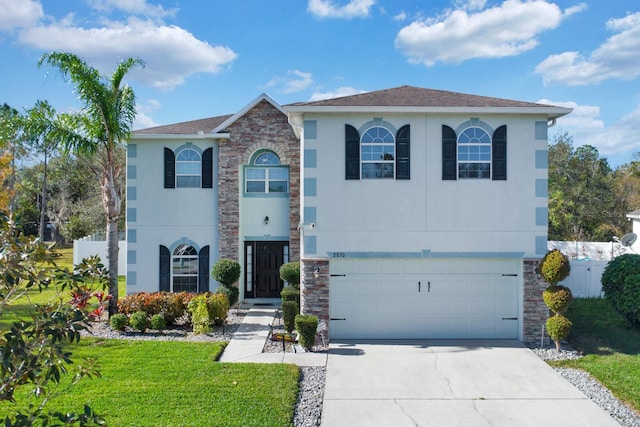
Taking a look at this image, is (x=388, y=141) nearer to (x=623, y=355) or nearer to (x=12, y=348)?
(x=623, y=355)

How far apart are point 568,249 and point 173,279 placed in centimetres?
1817

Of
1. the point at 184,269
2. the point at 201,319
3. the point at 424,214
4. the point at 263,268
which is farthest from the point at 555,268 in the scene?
the point at 184,269

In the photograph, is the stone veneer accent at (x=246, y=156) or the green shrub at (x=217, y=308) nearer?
the green shrub at (x=217, y=308)

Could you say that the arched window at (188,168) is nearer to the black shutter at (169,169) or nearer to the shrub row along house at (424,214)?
the black shutter at (169,169)

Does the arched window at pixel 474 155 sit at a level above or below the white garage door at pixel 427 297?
above

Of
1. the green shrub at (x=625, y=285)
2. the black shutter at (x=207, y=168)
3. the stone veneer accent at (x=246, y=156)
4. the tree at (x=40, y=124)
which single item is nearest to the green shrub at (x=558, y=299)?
the green shrub at (x=625, y=285)

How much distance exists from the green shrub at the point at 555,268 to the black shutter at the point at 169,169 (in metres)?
11.4

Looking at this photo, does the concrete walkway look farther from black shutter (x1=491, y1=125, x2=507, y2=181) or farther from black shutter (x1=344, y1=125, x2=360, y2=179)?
black shutter (x1=491, y1=125, x2=507, y2=181)

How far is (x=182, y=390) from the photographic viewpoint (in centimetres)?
789

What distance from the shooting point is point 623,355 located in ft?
33.0

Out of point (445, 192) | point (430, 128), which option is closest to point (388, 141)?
point (430, 128)

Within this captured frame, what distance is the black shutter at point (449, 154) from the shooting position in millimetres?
11211

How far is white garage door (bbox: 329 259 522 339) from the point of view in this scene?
11.4 metres

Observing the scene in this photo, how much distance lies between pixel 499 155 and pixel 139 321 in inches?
383
